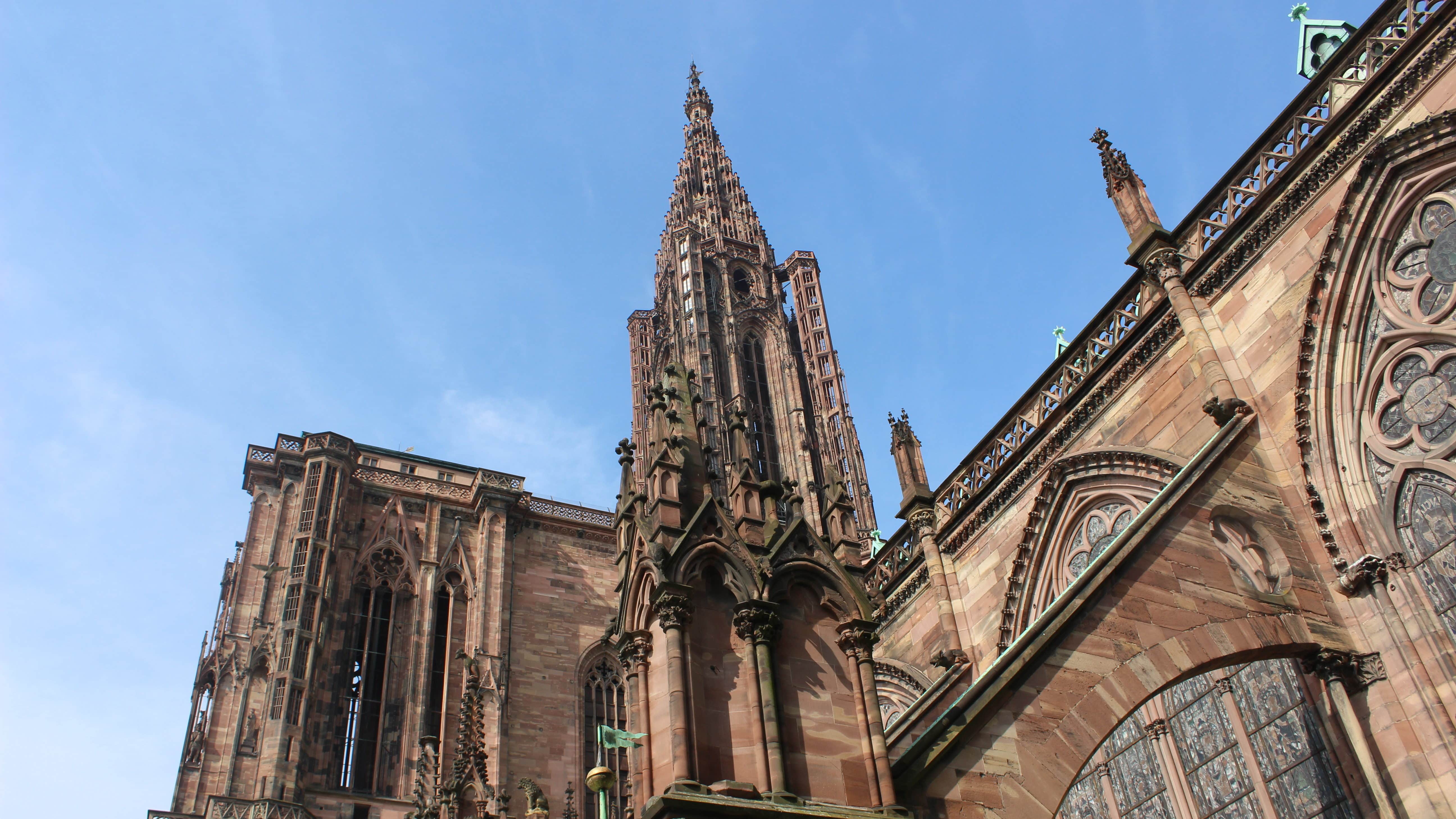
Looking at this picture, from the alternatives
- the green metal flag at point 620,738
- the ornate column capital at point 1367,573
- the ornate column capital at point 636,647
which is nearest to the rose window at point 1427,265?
the ornate column capital at point 1367,573

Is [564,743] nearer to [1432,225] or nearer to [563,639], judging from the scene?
[563,639]

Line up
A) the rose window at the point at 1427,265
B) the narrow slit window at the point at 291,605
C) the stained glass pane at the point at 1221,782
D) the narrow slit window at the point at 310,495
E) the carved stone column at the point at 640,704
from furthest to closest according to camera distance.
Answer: the narrow slit window at the point at 310,495 → the narrow slit window at the point at 291,605 → the stained glass pane at the point at 1221,782 → the rose window at the point at 1427,265 → the carved stone column at the point at 640,704

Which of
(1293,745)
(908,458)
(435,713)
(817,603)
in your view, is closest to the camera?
(817,603)

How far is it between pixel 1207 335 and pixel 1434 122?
3.12 m

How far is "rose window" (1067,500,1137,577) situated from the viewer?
14094 millimetres

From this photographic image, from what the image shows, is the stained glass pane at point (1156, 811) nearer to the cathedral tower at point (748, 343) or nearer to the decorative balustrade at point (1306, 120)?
the decorative balustrade at point (1306, 120)

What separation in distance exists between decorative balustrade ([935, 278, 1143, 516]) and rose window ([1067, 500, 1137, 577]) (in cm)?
162

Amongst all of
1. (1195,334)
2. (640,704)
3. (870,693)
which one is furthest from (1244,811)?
(640,704)

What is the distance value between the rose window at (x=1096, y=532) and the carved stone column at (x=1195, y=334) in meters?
2.07

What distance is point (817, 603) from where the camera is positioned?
818 cm

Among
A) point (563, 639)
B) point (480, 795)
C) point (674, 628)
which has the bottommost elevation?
point (674, 628)

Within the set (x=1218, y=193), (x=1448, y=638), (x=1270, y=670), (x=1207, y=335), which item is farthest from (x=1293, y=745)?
(x=1218, y=193)

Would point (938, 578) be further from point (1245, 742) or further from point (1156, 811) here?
point (1245, 742)

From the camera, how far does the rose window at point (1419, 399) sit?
1028cm
